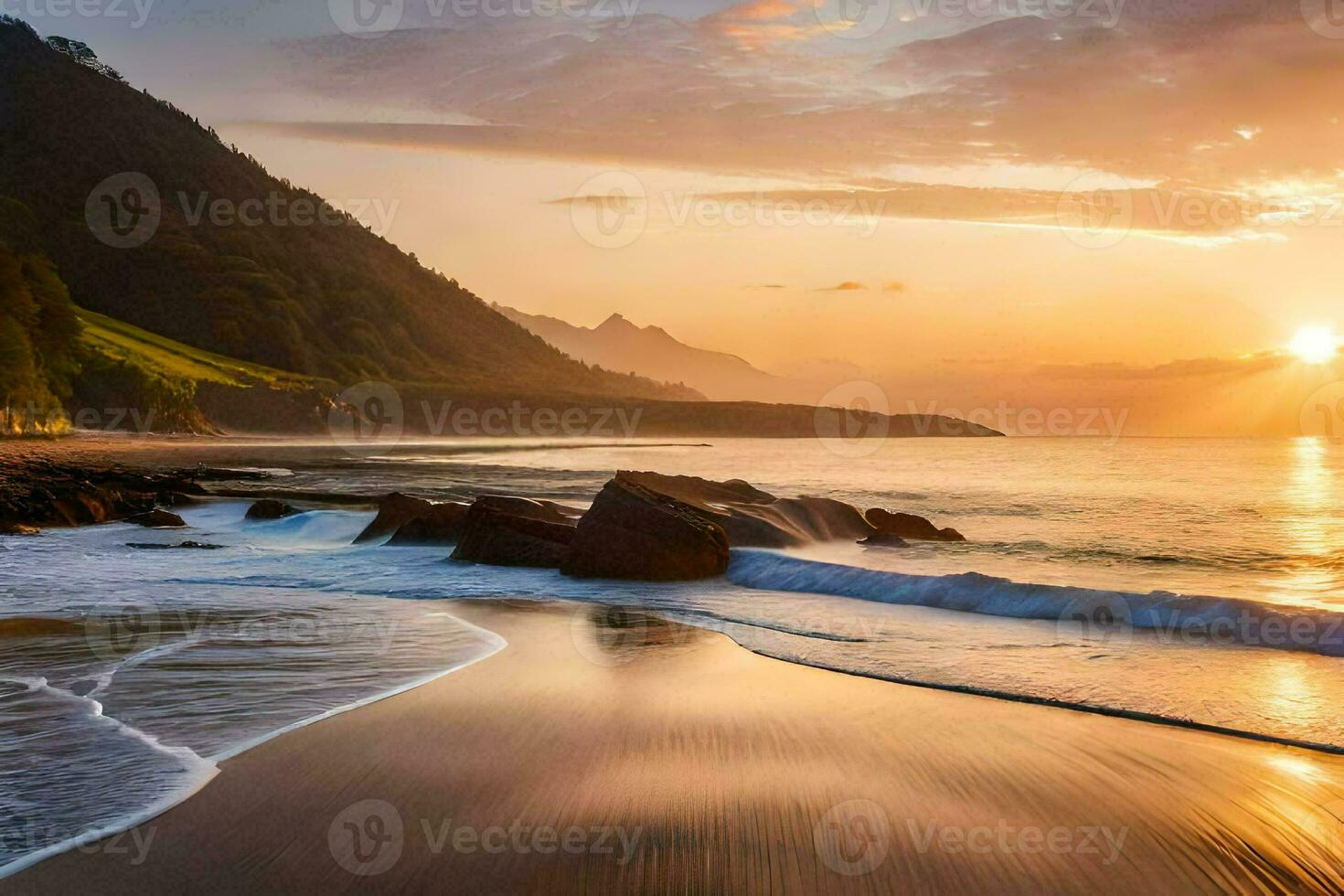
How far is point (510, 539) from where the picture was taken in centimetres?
1645

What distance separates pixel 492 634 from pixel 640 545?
185 inches

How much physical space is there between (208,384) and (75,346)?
40076 mm

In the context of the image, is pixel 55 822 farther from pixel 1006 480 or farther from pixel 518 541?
pixel 1006 480

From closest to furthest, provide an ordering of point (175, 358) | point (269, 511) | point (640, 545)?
1. point (640, 545)
2. point (269, 511)
3. point (175, 358)

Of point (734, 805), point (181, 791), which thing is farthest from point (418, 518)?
point (734, 805)

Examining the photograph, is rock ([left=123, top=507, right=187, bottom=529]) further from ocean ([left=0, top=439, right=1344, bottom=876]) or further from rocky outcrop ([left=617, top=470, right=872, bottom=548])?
rocky outcrop ([left=617, top=470, right=872, bottom=548])

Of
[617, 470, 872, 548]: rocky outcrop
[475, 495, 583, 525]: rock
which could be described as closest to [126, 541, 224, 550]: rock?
[475, 495, 583, 525]: rock

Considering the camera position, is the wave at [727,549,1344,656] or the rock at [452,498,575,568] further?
the rock at [452,498,575,568]

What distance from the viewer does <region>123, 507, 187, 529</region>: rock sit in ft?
75.2

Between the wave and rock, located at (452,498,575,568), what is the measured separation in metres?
2.96

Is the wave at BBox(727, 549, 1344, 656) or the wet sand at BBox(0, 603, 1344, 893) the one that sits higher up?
the wave at BBox(727, 549, 1344, 656)

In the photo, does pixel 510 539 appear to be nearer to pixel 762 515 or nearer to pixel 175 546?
pixel 762 515

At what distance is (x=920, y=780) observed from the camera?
5.81 m

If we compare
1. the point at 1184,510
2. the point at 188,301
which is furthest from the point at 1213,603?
the point at 188,301
